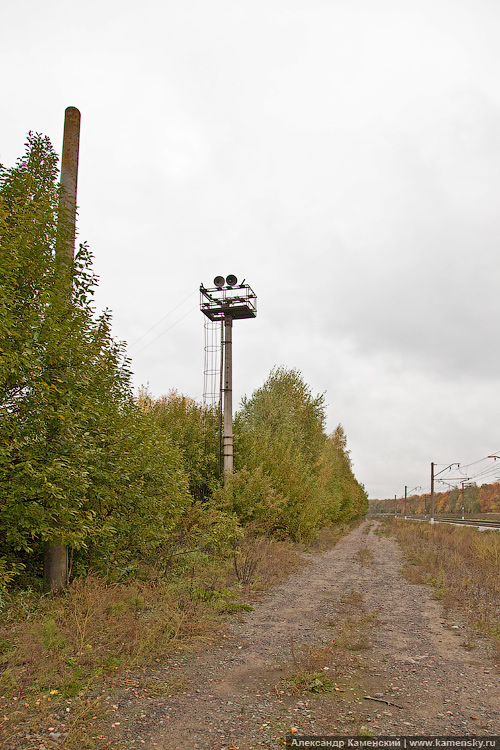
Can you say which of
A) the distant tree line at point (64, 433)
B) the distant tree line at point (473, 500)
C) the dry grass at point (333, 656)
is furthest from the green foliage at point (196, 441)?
the distant tree line at point (473, 500)

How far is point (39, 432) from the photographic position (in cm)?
782

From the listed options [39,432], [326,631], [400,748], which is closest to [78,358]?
[39,432]

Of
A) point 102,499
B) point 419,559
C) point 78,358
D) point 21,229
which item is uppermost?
point 21,229

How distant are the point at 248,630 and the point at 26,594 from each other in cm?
407

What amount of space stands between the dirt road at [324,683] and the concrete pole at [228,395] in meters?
11.4

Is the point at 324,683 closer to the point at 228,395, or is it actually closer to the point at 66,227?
the point at 66,227

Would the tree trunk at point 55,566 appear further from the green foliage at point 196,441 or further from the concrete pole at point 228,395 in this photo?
the concrete pole at point 228,395

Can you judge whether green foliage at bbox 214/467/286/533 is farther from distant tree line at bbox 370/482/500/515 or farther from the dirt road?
distant tree line at bbox 370/482/500/515

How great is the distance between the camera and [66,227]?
9898 millimetres

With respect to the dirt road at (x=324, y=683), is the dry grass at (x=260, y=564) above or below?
below

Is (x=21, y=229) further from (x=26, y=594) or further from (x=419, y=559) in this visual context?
(x=419, y=559)

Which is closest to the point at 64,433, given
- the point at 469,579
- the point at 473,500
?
the point at 469,579

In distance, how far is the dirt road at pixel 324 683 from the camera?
4.56 m

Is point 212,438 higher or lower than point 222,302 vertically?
lower
